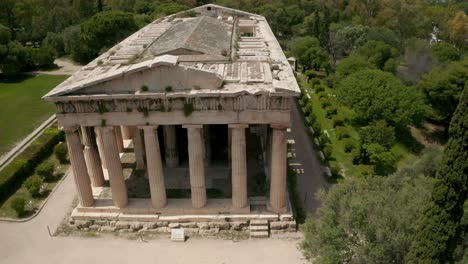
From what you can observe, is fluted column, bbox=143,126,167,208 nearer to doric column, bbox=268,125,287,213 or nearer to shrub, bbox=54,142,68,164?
doric column, bbox=268,125,287,213

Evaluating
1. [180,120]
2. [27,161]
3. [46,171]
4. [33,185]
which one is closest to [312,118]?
[180,120]

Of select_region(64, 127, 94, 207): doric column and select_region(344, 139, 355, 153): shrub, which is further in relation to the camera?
select_region(344, 139, 355, 153): shrub

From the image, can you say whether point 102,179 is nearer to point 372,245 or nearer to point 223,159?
point 223,159

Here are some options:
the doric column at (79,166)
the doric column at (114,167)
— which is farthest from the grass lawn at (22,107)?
the doric column at (114,167)

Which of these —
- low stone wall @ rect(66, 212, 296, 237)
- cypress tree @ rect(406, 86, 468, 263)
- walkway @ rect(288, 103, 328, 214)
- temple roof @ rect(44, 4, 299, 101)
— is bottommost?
walkway @ rect(288, 103, 328, 214)

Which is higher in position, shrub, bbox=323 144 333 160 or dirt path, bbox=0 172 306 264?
shrub, bbox=323 144 333 160

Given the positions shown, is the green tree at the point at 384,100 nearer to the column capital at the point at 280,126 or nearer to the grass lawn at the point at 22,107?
the column capital at the point at 280,126

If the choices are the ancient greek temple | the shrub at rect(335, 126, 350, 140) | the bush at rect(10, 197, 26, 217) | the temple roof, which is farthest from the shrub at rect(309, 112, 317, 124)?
the bush at rect(10, 197, 26, 217)

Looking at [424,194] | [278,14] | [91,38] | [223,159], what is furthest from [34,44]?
[424,194]
